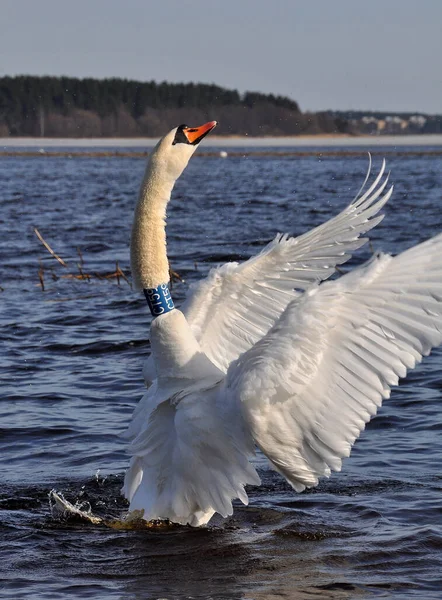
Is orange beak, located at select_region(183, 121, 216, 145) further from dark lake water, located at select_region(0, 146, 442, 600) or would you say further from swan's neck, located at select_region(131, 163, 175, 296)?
dark lake water, located at select_region(0, 146, 442, 600)

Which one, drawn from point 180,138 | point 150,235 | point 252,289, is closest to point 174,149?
point 180,138

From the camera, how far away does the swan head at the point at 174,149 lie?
22.3 ft

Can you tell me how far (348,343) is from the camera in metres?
5.95

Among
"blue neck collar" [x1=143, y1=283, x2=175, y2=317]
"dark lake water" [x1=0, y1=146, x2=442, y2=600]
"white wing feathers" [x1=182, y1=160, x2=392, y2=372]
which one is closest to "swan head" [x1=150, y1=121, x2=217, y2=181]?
"blue neck collar" [x1=143, y1=283, x2=175, y2=317]

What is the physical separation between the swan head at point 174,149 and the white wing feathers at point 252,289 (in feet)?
3.92

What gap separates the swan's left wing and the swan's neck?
1002 mm

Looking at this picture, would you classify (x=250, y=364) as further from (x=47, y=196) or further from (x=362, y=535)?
(x=47, y=196)

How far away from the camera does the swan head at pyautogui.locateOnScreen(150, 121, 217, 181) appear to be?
6.81 m

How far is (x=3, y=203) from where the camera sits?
37469mm

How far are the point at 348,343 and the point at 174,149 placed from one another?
5.67ft

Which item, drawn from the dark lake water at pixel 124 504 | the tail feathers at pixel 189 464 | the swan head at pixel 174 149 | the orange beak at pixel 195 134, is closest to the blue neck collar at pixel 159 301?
the tail feathers at pixel 189 464

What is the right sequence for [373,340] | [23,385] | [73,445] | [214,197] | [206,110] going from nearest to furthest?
[373,340], [73,445], [23,385], [214,197], [206,110]

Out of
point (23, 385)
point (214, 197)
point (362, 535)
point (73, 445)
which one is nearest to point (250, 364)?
point (362, 535)

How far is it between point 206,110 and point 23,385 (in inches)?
3022
